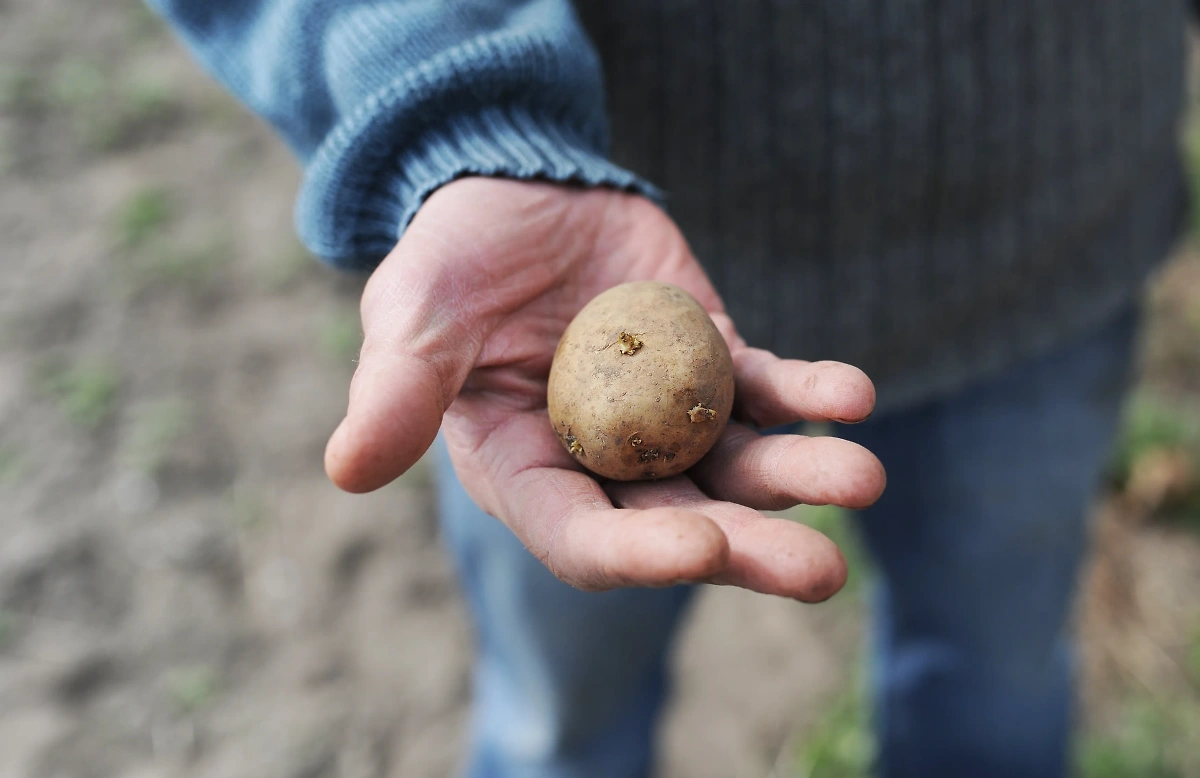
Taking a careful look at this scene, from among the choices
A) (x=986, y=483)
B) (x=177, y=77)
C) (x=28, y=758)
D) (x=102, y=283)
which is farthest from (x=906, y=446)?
(x=177, y=77)

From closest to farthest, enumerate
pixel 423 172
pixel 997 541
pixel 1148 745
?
pixel 423 172 < pixel 997 541 < pixel 1148 745

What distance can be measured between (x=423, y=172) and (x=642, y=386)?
1.67 ft

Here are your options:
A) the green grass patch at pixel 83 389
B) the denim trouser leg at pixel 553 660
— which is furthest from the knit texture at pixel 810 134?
the green grass patch at pixel 83 389

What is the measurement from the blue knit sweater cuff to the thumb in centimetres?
22

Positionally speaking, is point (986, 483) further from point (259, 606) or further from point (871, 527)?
point (259, 606)

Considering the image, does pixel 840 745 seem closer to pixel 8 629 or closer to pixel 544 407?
pixel 544 407

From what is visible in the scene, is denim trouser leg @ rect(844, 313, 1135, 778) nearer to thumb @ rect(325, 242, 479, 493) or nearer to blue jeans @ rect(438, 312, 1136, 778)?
blue jeans @ rect(438, 312, 1136, 778)

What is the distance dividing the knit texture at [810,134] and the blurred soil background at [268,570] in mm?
1480

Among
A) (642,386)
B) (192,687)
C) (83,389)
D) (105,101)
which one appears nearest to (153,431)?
(83,389)

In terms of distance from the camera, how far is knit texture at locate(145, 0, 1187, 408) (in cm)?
152

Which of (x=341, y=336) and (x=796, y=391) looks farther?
(x=341, y=336)

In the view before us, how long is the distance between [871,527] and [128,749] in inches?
90.2

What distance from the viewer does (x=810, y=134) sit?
6.16ft

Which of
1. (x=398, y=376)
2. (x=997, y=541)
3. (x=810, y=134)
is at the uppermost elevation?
(x=398, y=376)
